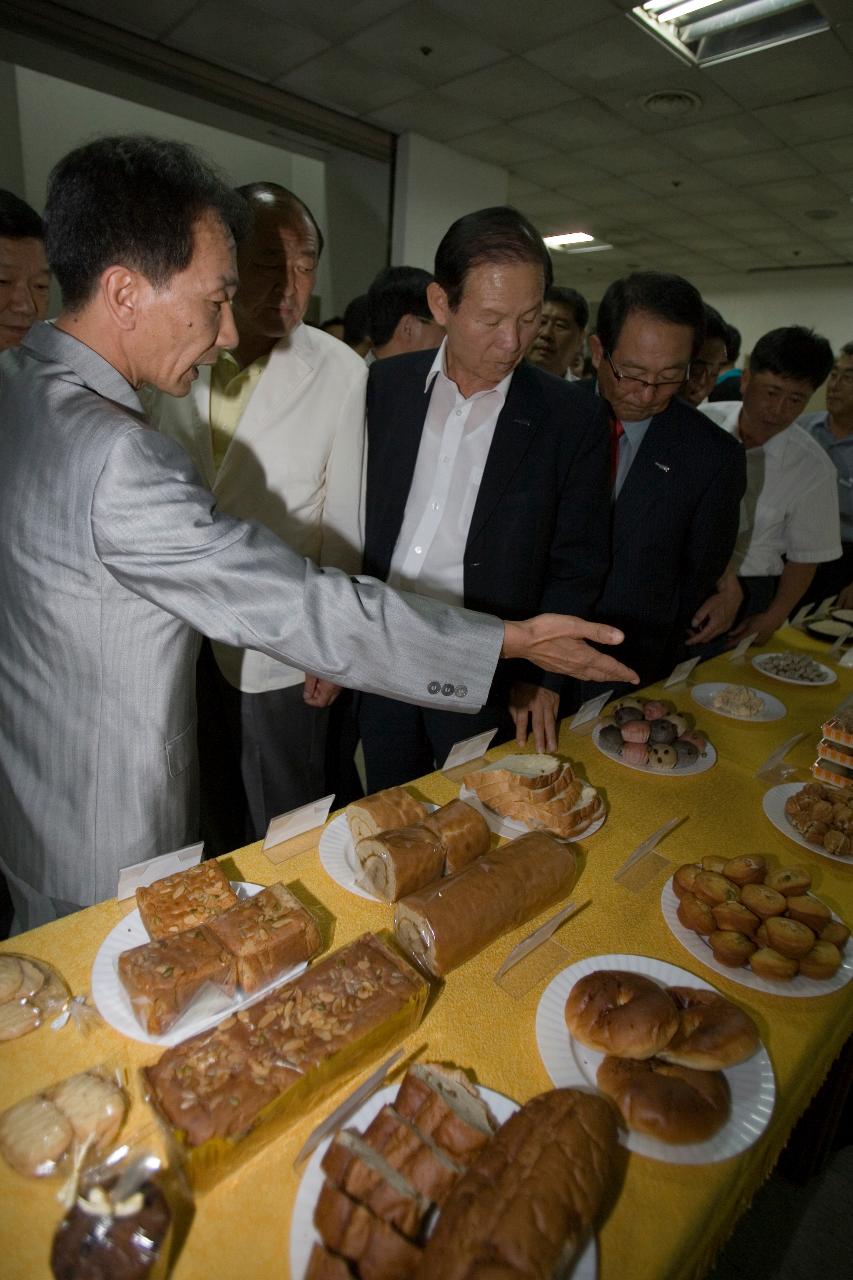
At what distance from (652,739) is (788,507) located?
1671 mm

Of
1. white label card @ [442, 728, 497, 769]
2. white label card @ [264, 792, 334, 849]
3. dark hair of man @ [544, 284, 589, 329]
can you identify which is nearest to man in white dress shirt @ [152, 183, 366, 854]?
white label card @ [442, 728, 497, 769]

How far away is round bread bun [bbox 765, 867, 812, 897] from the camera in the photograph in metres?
1.20

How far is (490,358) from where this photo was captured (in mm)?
1735

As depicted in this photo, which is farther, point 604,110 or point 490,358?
point 604,110

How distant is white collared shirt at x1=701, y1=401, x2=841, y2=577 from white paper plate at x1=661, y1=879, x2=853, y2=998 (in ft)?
6.63

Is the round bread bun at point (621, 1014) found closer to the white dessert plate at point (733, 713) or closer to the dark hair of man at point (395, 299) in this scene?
the white dessert plate at point (733, 713)

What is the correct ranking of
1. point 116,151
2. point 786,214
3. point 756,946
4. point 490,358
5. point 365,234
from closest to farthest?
point 116,151, point 756,946, point 490,358, point 365,234, point 786,214

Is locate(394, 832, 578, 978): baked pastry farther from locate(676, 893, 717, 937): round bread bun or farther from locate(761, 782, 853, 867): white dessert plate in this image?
locate(761, 782, 853, 867): white dessert plate

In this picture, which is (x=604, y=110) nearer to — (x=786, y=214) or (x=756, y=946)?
(x=786, y=214)

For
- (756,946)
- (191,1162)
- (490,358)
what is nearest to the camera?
(191,1162)

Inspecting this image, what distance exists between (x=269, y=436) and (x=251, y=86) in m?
A: 5.35

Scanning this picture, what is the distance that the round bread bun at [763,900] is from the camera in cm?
115

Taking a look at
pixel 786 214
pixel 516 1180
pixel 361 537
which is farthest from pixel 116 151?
pixel 786 214

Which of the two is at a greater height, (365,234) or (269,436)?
(365,234)
